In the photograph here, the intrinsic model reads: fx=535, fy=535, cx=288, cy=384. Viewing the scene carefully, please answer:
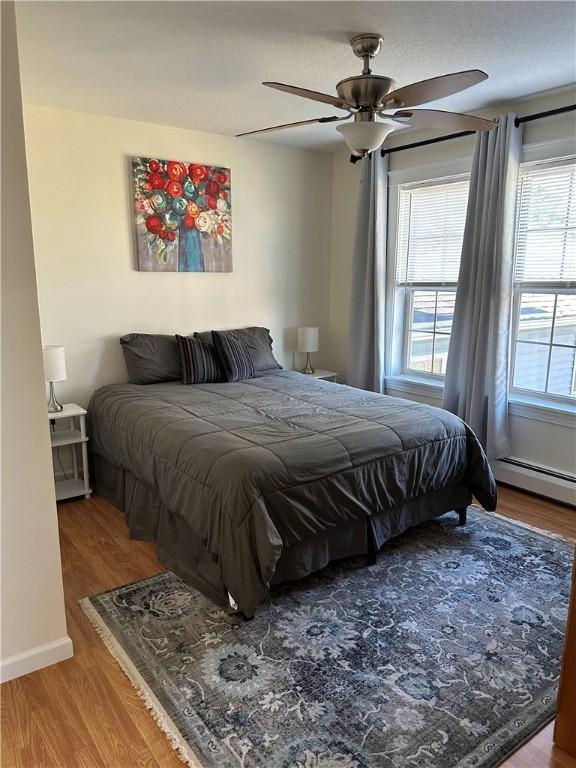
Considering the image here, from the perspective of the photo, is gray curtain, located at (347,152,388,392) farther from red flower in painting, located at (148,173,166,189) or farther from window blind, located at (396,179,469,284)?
red flower in painting, located at (148,173,166,189)

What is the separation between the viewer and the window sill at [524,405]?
349cm

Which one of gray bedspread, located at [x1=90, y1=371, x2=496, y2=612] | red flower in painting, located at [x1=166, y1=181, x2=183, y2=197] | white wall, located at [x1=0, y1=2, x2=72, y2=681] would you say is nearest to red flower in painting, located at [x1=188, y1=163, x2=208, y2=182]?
red flower in painting, located at [x1=166, y1=181, x2=183, y2=197]

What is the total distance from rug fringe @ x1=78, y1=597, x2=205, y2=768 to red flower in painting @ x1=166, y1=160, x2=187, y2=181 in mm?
2992

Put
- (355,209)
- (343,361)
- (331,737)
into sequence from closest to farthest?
(331,737), (355,209), (343,361)

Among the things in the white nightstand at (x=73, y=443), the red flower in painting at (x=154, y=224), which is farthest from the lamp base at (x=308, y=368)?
the white nightstand at (x=73, y=443)

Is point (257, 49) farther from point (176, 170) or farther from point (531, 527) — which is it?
point (531, 527)

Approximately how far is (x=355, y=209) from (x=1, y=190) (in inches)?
140

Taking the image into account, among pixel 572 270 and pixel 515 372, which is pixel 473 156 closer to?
pixel 572 270

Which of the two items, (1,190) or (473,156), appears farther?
(473,156)

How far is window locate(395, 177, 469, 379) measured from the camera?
13.6ft

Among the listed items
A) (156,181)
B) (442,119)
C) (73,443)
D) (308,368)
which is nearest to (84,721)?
(73,443)

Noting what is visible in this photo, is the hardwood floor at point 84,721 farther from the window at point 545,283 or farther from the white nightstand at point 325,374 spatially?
the white nightstand at point 325,374

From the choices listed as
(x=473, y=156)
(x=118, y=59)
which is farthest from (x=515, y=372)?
(x=118, y=59)

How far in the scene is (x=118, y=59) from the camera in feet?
8.91
